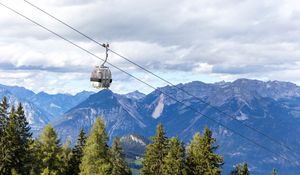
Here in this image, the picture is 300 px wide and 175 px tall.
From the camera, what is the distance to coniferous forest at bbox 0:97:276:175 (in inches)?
2532

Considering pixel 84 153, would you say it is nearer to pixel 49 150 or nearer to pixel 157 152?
pixel 49 150

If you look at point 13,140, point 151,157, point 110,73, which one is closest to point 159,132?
point 151,157

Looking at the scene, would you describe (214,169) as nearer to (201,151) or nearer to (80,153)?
(201,151)

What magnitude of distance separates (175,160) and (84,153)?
14048mm

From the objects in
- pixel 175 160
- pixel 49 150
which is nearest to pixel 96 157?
pixel 49 150

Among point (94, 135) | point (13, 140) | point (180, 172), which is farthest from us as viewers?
point (180, 172)

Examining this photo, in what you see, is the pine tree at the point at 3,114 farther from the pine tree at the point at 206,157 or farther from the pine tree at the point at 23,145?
the pine tree at the point at 206,157

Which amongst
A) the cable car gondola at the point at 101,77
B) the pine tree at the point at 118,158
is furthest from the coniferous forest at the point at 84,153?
the cable car gondola at the point at 101,77

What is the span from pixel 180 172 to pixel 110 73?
46582 mm

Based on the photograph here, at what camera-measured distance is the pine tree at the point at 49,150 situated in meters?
69.5

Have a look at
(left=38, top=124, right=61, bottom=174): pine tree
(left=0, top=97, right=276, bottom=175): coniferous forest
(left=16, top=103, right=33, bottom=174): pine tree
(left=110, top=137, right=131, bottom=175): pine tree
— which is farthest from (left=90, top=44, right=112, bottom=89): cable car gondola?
(left=110, top=137, right=131, bottom=175): pine tree

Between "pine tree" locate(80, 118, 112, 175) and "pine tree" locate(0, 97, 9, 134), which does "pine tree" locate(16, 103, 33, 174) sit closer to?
"pine tree" locate(0, 97, 9, 134)

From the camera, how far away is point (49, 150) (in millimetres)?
69938

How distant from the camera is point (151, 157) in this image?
78.6 metres
